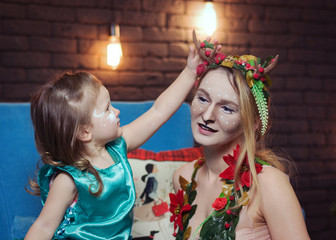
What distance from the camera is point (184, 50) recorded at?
10.00 feet

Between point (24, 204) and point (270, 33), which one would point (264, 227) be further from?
point (270, 33)

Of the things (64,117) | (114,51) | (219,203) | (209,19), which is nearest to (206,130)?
(219,203)

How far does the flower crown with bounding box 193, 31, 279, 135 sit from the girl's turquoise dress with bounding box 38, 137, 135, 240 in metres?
0.47

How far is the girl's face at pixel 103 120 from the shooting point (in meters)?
1.35

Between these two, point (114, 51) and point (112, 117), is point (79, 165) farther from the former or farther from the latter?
point (114, 51)

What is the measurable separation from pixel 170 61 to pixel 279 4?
1079 millimetres

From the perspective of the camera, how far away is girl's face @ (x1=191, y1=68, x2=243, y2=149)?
1335 millimetres

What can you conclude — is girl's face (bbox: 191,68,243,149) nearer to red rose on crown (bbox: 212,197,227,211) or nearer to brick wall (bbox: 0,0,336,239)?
red rose on crown (bbox: 212,197,227,211)

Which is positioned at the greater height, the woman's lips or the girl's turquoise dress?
the woman's lips

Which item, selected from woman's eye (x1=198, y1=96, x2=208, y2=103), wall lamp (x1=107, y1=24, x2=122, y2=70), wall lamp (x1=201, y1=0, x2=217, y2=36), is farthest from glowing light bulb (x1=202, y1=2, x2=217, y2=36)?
woman's eye (x1=198, y1=96, x2=208, y2=103)

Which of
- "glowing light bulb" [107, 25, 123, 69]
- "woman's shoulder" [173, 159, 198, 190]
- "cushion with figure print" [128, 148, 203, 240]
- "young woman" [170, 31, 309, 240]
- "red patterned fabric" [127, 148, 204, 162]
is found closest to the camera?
"young woman" [170, 31, 309, 240]

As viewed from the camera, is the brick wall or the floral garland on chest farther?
the brick wall

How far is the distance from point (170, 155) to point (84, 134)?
26.5 inches

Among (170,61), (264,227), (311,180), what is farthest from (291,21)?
(264,227)
